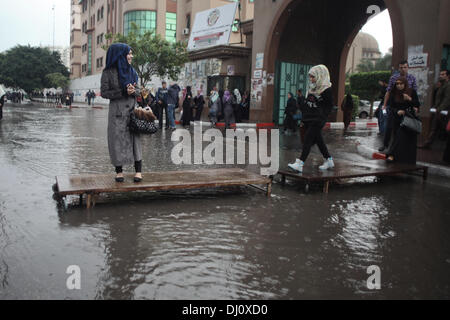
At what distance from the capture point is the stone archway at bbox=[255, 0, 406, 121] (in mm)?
18859

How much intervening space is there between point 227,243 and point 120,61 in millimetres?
2671

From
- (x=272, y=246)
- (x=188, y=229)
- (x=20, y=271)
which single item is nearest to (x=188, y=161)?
(x=188, y=229)

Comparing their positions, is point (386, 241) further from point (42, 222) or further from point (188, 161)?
point (188, 161)

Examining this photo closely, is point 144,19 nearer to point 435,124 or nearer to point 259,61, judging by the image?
point 259,61

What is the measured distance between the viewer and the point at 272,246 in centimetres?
383

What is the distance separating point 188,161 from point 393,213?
4442 millimetres

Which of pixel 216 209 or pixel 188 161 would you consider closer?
pixel 216 209

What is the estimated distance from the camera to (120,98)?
520 cm

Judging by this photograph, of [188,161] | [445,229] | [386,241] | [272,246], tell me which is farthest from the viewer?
[188,161]

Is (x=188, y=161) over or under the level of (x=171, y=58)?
under

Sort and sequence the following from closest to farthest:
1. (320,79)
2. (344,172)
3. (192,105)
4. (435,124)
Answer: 1. (344,172)
2. (320,79)
3. (435,124)
4. (192,105)

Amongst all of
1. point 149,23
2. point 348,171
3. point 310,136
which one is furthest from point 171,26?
point 348,171
